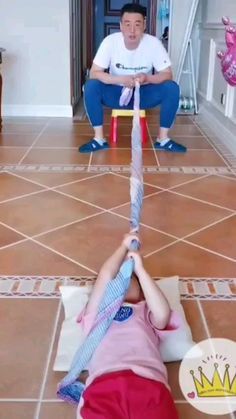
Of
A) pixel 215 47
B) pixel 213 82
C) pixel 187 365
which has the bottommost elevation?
pixel 187 365

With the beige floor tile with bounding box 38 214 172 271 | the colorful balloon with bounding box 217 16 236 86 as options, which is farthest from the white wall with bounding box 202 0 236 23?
the beige floor tile with bounding box 38 214 172 271

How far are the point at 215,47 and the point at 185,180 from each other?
1728 mm

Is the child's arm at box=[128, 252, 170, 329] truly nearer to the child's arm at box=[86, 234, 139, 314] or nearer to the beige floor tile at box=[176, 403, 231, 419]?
the child's arm at box=[86, 234, 139, 314]

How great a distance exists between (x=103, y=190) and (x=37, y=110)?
6.63 feet

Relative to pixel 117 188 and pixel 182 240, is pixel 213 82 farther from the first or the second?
pixel 182 240

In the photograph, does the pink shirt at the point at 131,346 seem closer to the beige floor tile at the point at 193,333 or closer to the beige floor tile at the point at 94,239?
the beige floor tile at the point at 193,333

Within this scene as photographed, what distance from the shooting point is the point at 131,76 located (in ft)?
9.36

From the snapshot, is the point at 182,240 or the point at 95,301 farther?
the point at 182,240

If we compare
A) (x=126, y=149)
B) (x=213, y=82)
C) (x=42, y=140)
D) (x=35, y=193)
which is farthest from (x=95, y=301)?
(x=213, y=82)

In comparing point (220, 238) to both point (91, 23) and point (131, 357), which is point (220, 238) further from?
point (91, 23)

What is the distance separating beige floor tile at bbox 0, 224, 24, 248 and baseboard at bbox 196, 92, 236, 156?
1.55 m

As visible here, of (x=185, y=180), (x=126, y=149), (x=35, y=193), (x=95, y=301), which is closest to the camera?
(x=95, y=301)

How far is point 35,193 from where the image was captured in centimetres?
218

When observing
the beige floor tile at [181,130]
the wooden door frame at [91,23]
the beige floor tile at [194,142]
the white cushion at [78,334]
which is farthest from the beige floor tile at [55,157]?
the wooden door frame at [91,23]
